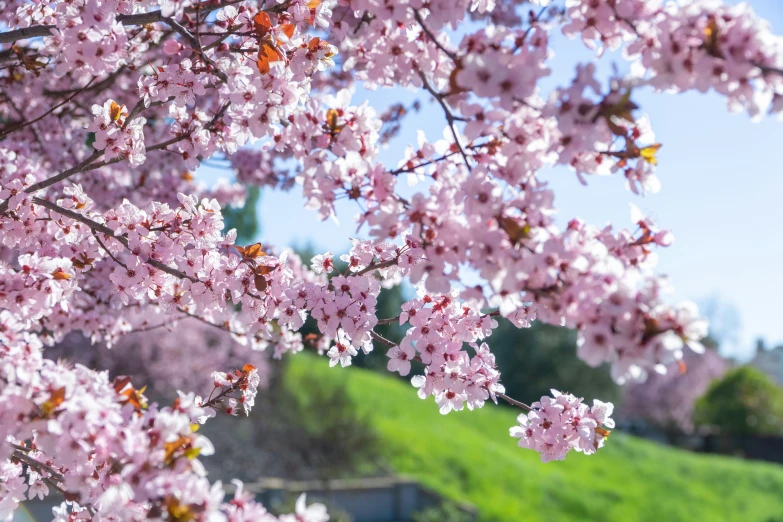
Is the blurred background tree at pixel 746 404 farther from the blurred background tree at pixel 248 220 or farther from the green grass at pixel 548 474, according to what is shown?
the blurred background tree at pixel 248 220

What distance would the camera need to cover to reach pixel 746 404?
23578 millimetres

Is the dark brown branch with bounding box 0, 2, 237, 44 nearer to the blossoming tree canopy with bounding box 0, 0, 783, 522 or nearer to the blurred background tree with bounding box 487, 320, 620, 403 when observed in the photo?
the blossoming tree canopy with bounding box 0, 0, 783, 522

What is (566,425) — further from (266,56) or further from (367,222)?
(266,56)

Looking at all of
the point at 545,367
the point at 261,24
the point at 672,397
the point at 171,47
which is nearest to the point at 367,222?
the point at 261,24

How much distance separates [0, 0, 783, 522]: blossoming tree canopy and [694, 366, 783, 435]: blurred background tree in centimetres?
2433

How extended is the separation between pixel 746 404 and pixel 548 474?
1367 centimetres

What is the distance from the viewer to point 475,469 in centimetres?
1315

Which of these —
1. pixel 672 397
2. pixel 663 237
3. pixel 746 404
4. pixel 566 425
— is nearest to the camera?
pixel 663 237

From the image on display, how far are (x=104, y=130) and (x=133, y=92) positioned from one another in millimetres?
2044

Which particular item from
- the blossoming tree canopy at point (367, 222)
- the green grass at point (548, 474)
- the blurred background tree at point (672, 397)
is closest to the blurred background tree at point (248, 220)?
the green grass at point (548, 474)

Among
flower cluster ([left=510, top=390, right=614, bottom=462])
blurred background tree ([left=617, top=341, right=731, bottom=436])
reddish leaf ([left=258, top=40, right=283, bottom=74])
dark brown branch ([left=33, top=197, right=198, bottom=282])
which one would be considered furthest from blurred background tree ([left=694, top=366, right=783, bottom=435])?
reddish leaf ([left=258, top=40, right=283, bottom=74])

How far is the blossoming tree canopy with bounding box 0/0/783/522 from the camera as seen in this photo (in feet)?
5.68

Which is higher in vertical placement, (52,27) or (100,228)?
(52,27)

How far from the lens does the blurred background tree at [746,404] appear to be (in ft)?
77.6
